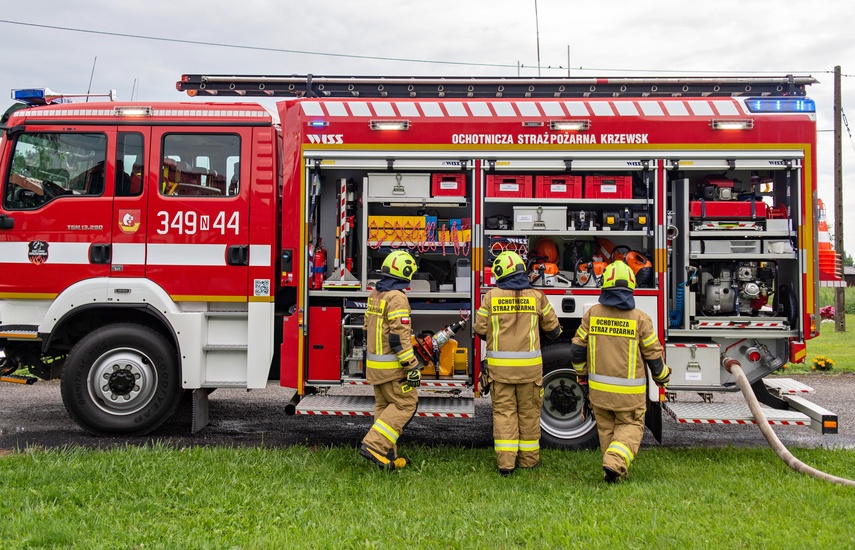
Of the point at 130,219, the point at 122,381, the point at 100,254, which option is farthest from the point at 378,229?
the point at 122,381

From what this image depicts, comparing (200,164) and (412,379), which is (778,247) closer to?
(412,379)

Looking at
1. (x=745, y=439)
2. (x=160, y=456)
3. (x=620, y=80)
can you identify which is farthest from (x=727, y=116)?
(x=160, y=456)

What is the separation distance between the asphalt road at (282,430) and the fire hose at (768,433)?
0.90m

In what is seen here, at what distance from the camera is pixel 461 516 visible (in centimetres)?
416

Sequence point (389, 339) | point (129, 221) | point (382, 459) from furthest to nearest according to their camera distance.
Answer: point (129, 221) < point (389, 339) < point (382, 459)

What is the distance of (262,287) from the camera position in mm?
5953

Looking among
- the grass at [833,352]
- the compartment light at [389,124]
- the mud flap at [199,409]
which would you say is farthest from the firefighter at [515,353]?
the grass at [833,352]

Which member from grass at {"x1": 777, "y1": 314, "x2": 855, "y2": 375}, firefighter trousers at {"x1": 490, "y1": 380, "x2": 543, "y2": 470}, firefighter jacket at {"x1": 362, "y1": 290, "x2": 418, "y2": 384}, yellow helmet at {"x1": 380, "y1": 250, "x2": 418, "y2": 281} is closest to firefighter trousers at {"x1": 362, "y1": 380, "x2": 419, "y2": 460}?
firefighter jacket at {"x1": 362, "y1": 290, "x2": 418, "y2": 384}

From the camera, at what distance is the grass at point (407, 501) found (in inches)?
148

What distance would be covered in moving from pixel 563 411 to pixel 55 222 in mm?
4914

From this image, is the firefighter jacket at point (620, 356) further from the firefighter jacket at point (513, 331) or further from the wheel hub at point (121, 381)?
the wheel hub at point (121, 381)

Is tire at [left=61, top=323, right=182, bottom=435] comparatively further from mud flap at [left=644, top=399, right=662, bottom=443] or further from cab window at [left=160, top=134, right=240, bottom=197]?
mud flap at [left=644, top=399, right=662, bottom=443]

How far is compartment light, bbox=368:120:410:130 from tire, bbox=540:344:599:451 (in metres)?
2.35

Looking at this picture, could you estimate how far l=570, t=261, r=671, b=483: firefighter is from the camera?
4.95 metres
